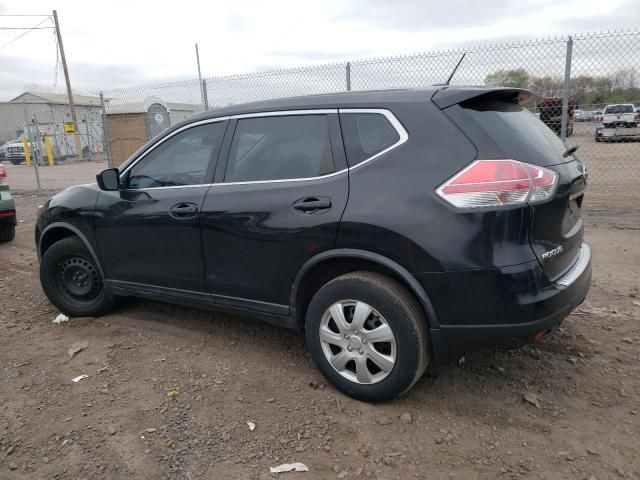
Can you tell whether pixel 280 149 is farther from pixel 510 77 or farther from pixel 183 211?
pixel 510 77

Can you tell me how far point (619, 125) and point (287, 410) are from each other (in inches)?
484

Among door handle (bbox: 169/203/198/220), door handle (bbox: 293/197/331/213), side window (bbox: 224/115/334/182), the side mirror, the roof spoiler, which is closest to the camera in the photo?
the roof spoiler

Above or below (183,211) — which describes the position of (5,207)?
below

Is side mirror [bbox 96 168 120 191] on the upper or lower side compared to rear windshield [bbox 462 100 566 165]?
lower

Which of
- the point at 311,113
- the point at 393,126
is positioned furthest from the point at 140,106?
the point at 393,126

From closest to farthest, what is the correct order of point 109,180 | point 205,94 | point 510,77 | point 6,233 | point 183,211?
point 183,211 < point 109,180 < point 510,77 < point 6,233 < point 205,94

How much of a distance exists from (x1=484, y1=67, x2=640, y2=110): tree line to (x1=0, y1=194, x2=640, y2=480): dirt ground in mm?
3829

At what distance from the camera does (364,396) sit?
296 centimetres

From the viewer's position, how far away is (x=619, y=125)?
12055mm

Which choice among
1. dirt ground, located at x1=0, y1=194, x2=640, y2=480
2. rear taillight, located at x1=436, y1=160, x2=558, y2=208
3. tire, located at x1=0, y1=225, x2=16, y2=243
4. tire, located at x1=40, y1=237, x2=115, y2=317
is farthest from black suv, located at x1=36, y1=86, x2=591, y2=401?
tire, located at x1=0, y1=225, x2=16, y2=243

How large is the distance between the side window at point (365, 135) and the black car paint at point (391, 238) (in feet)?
0.21

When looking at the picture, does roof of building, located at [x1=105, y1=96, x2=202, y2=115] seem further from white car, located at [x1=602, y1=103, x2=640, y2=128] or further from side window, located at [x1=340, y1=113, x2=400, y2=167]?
white car, located at [x1=602, y1=103, x2=640, y2=128]

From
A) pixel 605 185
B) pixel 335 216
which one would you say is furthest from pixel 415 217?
pixel 605 185

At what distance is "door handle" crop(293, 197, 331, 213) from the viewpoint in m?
2.89
